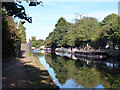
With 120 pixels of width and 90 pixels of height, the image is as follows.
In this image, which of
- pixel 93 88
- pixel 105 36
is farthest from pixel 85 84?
pixel 105 36

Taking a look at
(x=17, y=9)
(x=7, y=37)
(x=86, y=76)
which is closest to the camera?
(x=17, y=9)

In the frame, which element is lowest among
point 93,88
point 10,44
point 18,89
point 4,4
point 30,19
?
point 93,88

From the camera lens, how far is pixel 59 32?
81.6m

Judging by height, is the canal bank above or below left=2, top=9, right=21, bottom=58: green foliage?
below

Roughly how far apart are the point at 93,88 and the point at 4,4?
290 inches

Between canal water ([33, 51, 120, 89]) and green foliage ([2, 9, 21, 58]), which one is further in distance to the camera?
green foliage ([2, 9, 21, 58])

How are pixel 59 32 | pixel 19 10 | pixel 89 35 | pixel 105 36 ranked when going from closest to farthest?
pixel 19 10
pixel 105 36
pixel 89 35
pixel 59 32

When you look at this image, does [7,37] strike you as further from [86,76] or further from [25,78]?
[86,76]

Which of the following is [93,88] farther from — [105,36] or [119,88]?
[105,36]

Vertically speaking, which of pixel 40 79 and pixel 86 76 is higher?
pixel 40 79

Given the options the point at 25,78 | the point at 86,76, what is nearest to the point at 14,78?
the point at 25,78

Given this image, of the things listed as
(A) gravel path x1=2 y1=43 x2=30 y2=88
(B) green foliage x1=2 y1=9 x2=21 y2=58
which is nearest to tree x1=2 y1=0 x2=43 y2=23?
(A) gravel path x1=2 y1=43 x2=30 y2=88

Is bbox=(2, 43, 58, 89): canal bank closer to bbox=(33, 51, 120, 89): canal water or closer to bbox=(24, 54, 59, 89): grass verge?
bbox=(24, 54, 59, 89): grass verge

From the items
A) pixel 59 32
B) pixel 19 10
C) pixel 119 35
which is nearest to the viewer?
pixel 19 10
